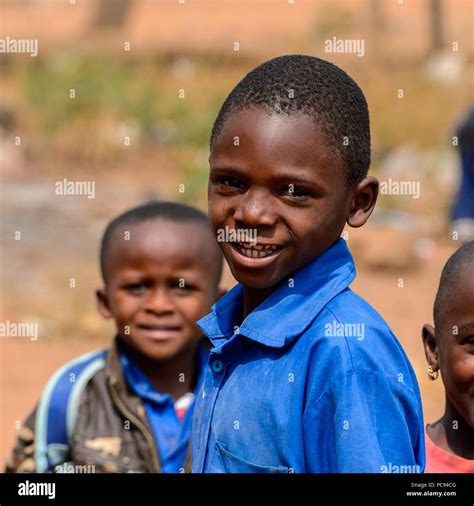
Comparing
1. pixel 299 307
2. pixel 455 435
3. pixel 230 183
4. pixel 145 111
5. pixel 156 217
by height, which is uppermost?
pixel 145 111

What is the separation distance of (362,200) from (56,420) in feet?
4.41

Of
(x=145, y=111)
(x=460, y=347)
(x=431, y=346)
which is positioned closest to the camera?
(x=460, y=347)

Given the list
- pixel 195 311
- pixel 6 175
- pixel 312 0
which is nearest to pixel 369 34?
pixel 312 0

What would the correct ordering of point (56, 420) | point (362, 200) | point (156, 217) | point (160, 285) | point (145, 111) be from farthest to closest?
point (145, 111) → point (156, 217) → point (160, 285) → point (56, 420) → point (362, 200)

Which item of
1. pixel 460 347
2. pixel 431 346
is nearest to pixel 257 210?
pixel 460 347

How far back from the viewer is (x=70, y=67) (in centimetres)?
1258

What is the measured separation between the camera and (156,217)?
10.8ft

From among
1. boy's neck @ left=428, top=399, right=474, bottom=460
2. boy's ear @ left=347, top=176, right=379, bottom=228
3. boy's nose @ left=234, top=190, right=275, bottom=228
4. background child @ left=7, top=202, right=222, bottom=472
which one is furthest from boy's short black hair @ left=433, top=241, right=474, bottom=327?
background child @ left=7, top=202, right=222, bottom=472

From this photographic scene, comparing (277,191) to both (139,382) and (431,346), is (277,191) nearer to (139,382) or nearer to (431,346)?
(431,346)

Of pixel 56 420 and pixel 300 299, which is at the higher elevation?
pixel 300 299

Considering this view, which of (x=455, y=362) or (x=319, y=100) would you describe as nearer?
(x=319, y=100)

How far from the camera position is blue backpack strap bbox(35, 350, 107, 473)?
3016 mm

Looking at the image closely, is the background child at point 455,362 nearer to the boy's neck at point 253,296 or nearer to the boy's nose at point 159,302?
the boy's neck at point 253,296
